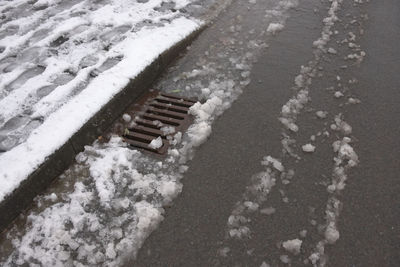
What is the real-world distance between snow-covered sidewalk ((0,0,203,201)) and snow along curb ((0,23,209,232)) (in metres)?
0.03

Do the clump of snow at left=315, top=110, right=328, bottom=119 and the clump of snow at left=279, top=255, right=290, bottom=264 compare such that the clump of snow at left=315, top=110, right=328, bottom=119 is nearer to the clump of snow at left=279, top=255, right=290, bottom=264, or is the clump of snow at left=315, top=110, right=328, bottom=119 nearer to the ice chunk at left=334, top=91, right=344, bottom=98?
the ice chunk at left=334, top=91, right=344, bottom=98

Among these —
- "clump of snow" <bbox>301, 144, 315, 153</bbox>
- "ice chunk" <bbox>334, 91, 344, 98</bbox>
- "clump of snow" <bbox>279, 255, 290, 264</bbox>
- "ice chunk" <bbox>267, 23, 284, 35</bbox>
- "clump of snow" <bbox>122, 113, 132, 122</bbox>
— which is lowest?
"clump of snow" <bbox>279, 255, 290, 264</bbox>

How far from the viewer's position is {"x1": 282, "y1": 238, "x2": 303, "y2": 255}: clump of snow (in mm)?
2035

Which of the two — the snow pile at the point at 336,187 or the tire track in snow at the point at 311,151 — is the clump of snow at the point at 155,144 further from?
the snow pile at the point at 336,187

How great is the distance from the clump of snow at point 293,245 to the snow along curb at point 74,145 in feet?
5.74

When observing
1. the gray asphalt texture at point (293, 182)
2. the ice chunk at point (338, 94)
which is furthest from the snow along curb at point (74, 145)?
the ice chunk at point (338, 94)

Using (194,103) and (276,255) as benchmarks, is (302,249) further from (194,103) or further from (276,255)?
(194,103)

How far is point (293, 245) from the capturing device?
6.71 feet

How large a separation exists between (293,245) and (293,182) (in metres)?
0.51

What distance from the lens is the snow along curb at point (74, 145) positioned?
2.27m

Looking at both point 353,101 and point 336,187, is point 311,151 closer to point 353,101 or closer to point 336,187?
point 336,187

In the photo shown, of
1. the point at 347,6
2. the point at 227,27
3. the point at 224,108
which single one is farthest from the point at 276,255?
the point at 347,6

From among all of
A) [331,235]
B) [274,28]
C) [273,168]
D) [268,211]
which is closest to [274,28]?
[274,28]

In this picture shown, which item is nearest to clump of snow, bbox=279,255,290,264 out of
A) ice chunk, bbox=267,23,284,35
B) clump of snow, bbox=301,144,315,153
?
clump of snow, bbox=301,144,315,153
